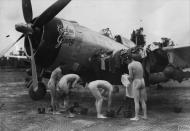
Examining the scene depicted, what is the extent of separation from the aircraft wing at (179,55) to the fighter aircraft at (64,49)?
3.74 feet

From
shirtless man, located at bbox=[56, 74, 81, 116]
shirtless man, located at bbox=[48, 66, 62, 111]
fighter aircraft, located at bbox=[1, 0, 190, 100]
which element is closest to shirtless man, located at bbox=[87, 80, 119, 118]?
shirtless man, located at bbox=[56, 74, 81, 116]

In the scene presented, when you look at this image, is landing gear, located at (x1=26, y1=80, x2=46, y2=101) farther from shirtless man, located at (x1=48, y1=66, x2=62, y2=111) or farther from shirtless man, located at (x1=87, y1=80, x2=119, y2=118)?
shirtless man, located at (x1=87, y1=80, x2=119, y2=118)

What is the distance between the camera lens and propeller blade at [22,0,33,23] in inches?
402

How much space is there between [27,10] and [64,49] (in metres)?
1.92

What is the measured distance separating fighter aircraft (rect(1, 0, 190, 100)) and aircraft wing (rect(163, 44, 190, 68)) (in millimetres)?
1139

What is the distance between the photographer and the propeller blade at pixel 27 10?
10199 millimetres

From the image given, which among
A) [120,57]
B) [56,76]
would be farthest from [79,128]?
[120,57]

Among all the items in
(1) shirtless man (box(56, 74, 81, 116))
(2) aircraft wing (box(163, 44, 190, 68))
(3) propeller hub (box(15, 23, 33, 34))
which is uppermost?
(3) propeller hub (box(15, 23, 33, 34))

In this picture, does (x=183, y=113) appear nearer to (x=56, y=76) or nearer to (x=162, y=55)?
(x=162, y=55)

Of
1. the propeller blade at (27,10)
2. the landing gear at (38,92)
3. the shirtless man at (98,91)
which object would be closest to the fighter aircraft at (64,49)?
the propeller blade at (27,10)

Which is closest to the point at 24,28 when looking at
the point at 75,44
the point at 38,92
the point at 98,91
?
the point at 75,44

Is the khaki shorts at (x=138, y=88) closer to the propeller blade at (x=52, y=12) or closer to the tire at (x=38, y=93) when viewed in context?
the propeller blade at (x=52, y=12)

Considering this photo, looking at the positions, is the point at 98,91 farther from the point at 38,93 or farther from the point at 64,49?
the point at 38,93

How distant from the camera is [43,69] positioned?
10922 millimetres
